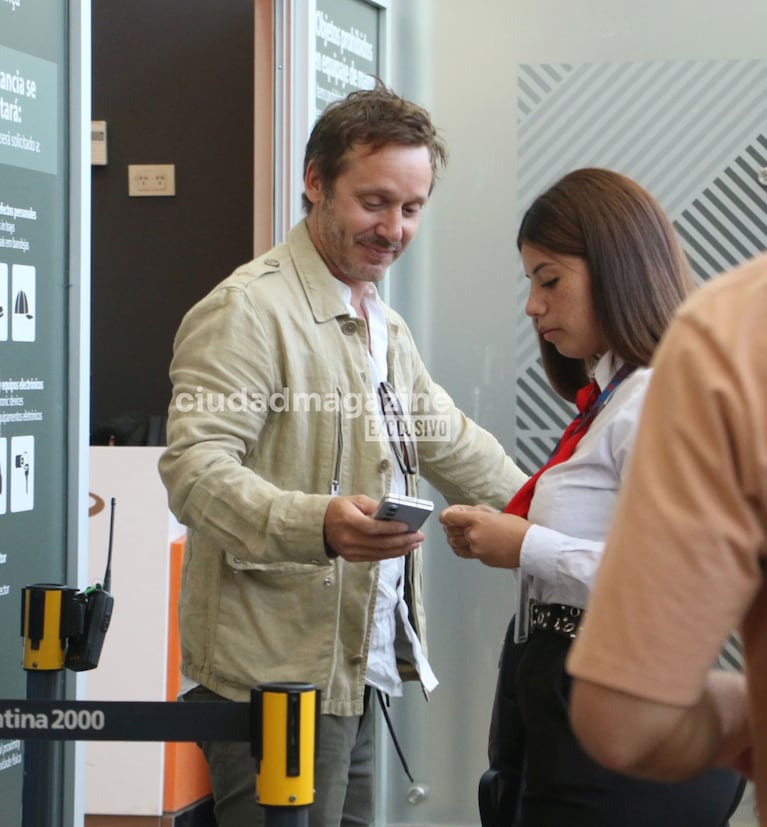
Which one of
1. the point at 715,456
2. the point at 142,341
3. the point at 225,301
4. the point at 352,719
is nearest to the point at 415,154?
the point at 225,301

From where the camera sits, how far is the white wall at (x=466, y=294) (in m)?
4.11

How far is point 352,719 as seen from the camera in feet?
7.17

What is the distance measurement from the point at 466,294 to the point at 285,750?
2695mm

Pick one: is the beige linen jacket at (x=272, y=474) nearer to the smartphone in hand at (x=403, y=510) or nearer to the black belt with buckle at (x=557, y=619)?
the smartphone in hand at (x=403, y=510)

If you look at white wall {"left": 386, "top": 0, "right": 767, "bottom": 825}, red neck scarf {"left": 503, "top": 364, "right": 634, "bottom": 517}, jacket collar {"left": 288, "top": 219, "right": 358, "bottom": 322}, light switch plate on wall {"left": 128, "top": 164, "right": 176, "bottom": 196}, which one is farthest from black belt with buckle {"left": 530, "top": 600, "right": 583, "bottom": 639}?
light switch plate on wall {"left": 128, "top": 164, "right": 176, "bottom": 196}

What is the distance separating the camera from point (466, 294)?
4.14 m

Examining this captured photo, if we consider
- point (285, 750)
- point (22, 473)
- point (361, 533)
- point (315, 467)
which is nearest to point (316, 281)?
point (315, 467)

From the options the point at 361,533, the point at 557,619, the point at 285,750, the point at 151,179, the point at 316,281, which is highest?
the point at 151,179

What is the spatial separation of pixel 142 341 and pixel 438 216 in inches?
56.6

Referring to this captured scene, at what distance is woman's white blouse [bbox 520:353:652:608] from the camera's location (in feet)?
5.95

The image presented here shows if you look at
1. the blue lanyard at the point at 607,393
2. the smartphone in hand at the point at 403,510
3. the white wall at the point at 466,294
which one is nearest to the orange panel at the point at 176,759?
the white wall at the point at 466,294

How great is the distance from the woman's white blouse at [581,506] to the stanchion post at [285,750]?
1.38 ft

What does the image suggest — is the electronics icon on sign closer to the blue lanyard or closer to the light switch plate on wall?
the blue lanyard

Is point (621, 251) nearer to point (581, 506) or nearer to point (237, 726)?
point (581, 506)
